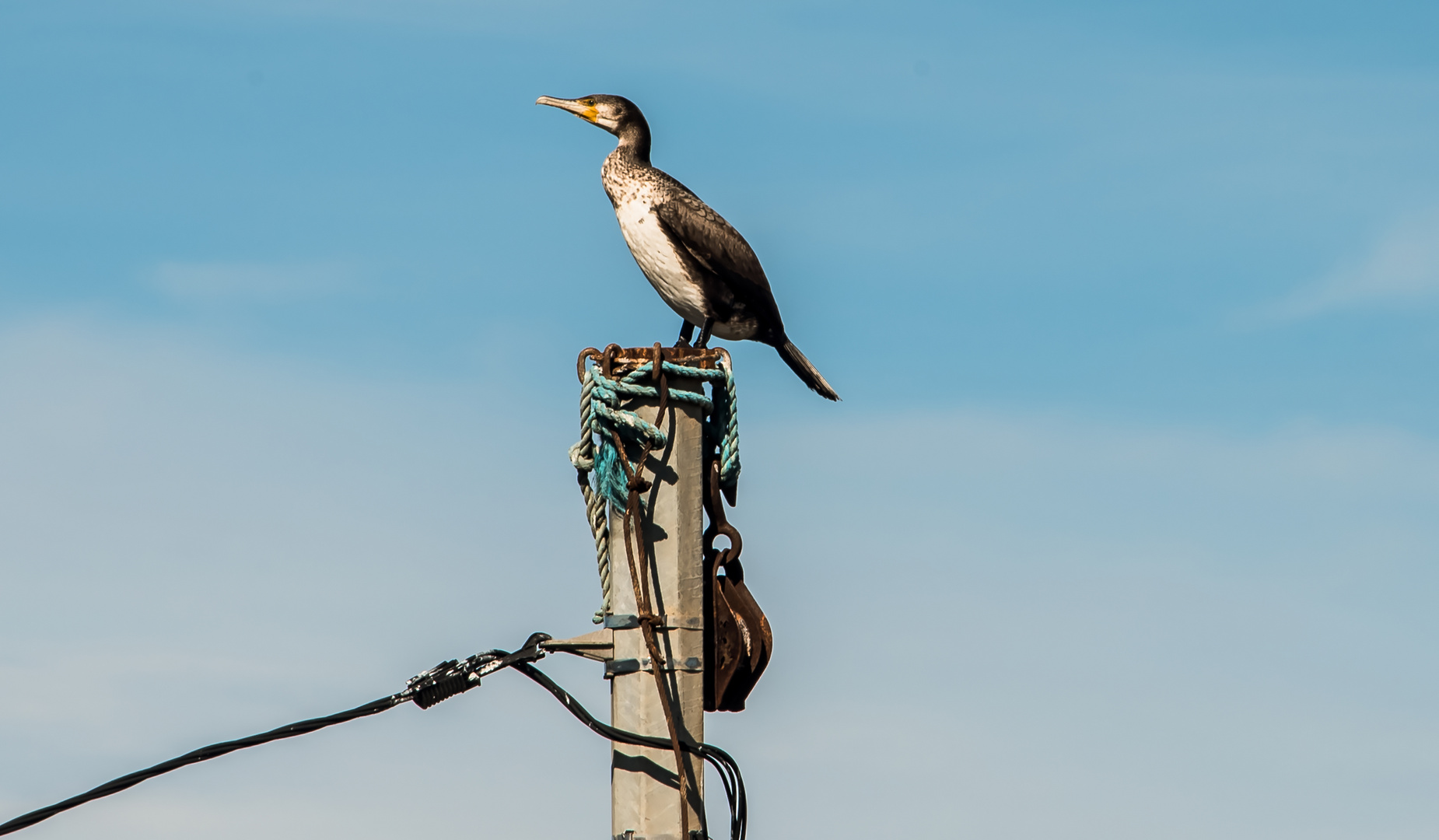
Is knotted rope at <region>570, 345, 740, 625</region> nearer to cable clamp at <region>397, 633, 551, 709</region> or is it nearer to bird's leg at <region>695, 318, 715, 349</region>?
cable clamp at <region>397, 633, 551, 709</region>

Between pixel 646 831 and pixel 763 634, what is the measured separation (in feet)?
2.28

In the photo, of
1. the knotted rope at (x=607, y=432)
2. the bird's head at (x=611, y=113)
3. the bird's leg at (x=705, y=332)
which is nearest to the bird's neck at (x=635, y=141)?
the bird's head at (x=611, y=113)

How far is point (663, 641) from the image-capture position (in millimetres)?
4586

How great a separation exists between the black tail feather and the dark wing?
82mm

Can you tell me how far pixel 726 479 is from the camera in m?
4.99

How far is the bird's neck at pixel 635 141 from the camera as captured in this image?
28.1 feet

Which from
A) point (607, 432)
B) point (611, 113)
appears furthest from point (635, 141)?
point (607, 432)

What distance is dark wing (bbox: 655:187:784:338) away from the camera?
8.04 m

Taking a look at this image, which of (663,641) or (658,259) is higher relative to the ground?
(658,259)

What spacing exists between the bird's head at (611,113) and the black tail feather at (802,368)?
1.43 metres

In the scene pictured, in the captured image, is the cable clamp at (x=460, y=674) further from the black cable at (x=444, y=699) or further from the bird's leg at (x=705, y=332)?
the bird's leg at (x=705, y=332)

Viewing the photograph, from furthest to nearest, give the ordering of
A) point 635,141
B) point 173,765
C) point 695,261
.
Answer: point 635,141 < point 695,261 < point 173,765

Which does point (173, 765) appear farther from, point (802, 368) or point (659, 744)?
point (802, 368)

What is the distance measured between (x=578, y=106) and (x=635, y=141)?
420 millimetres
